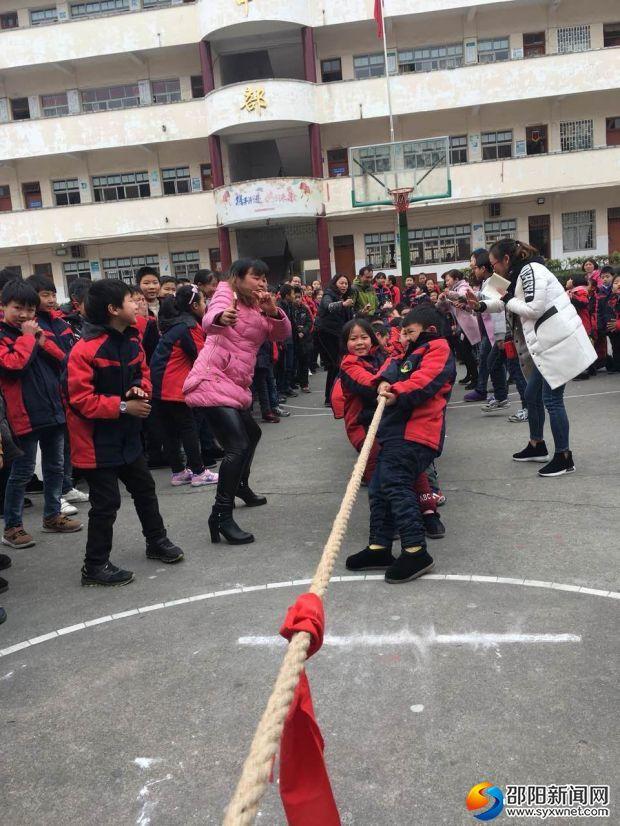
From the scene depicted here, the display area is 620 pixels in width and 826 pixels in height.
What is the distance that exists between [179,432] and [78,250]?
23.4 metres

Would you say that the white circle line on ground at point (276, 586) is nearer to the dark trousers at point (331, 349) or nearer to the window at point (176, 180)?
the dark trousers at point (331, 349)

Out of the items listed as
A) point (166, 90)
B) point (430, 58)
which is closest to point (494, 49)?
point (430, 58)

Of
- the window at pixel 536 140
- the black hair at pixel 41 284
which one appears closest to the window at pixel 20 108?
the window at pixel 536 140

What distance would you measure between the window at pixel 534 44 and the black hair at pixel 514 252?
22609mm

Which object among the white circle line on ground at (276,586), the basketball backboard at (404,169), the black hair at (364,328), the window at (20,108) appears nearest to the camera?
the white circle line on ground at (276,586)

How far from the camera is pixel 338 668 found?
295 centimetres

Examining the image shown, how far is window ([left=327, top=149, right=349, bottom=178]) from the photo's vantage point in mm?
25766

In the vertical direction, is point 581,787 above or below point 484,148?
below

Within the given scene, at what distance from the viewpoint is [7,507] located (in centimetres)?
500

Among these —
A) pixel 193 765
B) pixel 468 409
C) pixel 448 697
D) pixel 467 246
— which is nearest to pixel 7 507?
pixel 193 765

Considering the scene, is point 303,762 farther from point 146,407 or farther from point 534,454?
point 534,454

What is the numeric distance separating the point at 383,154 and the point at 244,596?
54.5 feet

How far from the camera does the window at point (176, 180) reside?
26.8 m

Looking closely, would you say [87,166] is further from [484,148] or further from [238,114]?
[484,148]
